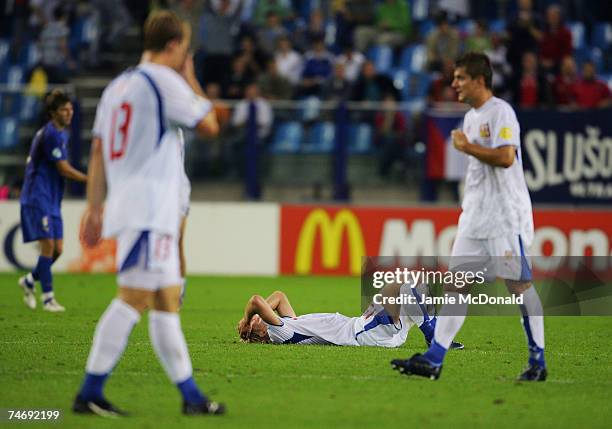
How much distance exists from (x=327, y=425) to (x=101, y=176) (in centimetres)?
189

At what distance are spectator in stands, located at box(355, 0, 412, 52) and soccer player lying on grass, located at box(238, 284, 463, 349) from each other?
1147 cm

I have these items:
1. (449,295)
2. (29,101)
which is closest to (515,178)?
(449,295)

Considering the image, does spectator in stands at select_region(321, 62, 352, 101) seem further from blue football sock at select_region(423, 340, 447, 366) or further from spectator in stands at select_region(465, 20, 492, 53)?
blue football sock at select_region(423, 340, 447, 366)

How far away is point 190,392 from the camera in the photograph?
660cm

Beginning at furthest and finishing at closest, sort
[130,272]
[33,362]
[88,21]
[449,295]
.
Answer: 1. [88,21]
2. [33,362]
3. [449,295]
4. [130,272]

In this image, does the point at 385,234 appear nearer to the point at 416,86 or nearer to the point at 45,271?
the point at 416,86

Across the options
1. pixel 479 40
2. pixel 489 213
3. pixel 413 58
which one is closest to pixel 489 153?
pixel 489 213

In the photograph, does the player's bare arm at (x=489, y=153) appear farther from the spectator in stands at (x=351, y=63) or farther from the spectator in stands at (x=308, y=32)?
the spectator in stands at (x=308, y=32)

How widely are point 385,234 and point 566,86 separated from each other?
3.87 metres

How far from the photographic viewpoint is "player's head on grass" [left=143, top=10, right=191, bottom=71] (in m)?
6.56

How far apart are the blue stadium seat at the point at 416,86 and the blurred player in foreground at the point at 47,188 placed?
8169mm

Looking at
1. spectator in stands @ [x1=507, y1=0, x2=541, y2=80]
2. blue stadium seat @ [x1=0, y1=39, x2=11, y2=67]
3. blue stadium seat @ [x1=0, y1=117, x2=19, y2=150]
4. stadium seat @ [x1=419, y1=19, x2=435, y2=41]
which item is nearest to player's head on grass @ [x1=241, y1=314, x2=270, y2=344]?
blue stadium seat @ [x1=0, y1=117, x2=19, y2=150]

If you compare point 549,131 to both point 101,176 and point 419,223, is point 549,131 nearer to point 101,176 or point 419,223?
point 419,223

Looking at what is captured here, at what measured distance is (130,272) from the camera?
6.50 meters
